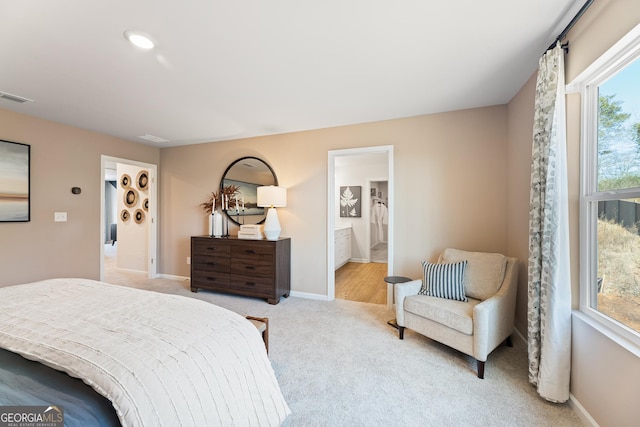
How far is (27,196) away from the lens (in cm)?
312

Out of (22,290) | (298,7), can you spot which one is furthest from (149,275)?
(298,7)

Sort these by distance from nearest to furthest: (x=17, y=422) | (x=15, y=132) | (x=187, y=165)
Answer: (x=17, y=422), (x=15, y=132), (x=187, y=165)

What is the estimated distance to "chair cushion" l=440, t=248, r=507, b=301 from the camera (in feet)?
7.68

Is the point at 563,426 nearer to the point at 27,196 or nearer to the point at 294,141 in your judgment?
the point at 294,141

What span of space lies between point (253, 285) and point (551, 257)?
10.3ft

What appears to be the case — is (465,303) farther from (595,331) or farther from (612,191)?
(612,191)

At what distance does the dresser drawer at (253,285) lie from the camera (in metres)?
Result: 3.48

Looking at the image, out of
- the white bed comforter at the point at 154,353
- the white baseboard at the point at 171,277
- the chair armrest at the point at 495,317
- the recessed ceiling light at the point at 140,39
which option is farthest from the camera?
the white baseboard at the point at 171,277

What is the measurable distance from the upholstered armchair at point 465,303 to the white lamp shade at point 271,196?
6.59ft

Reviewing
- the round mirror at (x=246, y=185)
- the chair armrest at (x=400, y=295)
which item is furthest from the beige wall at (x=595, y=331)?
the round mirror at (x=246, y=185)

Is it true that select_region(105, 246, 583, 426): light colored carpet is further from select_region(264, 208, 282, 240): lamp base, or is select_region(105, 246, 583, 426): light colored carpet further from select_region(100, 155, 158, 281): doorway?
select_region(100, 155, 158, 281): doorway

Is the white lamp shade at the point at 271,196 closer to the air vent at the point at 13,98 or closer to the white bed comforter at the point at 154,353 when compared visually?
the white bed comforter at the point at 154,353

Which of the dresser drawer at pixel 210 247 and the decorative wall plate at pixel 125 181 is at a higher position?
the decorative wall plate at pixel 125 181

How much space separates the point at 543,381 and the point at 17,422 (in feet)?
8.29
